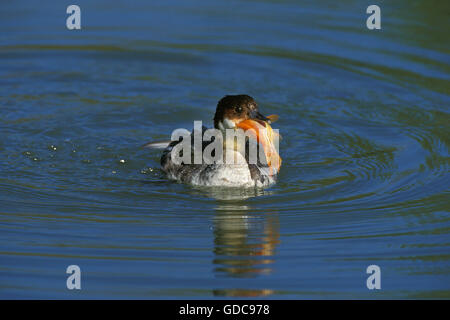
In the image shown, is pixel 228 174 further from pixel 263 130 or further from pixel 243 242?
pixel 243 242

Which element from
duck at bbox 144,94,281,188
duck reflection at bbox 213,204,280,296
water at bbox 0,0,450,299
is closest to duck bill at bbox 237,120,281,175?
duck at bbox 144,94,281,188

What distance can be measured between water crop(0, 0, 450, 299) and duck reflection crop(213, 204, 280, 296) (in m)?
0.02

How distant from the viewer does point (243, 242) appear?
8.59 m

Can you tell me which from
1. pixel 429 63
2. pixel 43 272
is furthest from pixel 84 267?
pixel 429 63

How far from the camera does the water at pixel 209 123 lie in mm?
7898

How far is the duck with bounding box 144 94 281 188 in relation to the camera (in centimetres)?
1014

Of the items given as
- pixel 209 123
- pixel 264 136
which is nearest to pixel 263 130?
pixel 264 136

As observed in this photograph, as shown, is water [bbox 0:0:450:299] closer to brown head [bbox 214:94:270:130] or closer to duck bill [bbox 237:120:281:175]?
duck bill [bbox 237:120:281:175]

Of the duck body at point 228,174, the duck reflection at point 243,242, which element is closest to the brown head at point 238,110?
the duck body at point 228,174

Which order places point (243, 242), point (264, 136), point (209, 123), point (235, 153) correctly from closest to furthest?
point (243, 242)
point (264, 136)
point (235, 153)
point (209, 123)

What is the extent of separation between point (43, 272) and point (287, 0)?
10557 millimetres

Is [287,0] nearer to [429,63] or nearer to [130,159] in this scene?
[429,63]

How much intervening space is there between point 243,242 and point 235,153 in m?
2.10

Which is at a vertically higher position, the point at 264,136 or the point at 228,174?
the point at 264,136
